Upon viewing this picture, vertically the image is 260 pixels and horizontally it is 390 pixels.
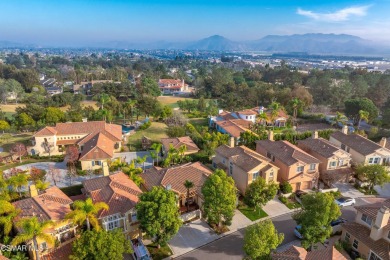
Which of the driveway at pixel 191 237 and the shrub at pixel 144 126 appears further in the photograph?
the shrub at pixel 144 126

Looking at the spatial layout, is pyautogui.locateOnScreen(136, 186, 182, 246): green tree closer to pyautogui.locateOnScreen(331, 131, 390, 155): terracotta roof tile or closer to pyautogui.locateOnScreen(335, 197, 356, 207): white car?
pyautogui.locateOnScreen(335, 197, 356, 207): white car

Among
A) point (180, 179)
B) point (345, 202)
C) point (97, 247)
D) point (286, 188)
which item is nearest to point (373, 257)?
point (345, 202)

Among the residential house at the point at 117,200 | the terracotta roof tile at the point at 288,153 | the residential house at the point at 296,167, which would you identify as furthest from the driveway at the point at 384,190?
the residential house at the point at 117,200

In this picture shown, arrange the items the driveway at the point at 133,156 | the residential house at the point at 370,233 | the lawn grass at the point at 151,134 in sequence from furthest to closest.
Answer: the lawn grass at the point at 151,134 < the driveway at the point at 133,156 < the residential house at the point at 370,233

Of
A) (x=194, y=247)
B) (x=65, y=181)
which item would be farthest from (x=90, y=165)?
(x=194, y=247)

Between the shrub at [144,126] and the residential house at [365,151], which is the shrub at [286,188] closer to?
the residential house at [365,151]

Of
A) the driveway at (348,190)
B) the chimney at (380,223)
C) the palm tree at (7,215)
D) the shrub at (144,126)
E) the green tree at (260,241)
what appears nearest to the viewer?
the green tree at (260,241)

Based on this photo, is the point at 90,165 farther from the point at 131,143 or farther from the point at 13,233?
the point at 13,233
